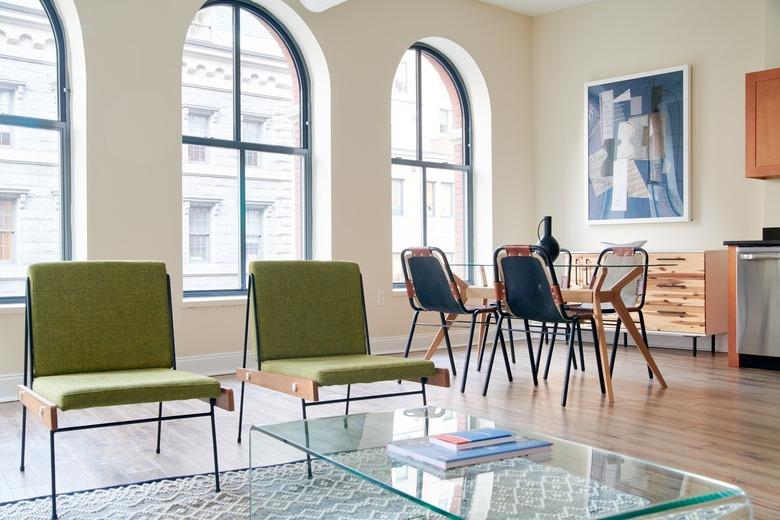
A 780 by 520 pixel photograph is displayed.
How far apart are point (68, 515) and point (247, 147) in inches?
146

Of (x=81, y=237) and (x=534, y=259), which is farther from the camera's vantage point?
(x=81, y=237)

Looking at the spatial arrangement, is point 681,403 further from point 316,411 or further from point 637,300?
point 316,411

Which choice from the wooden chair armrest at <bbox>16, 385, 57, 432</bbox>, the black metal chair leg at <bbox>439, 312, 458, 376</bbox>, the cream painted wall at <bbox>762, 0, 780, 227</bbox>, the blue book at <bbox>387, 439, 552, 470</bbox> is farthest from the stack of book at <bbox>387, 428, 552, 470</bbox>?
the cream painted wall at <bbox>762, 0, 780, 227</bbox>

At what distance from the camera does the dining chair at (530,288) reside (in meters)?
4.23

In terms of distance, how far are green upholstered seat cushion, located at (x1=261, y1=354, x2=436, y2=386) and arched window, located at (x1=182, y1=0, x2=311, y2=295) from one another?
266 centimetres

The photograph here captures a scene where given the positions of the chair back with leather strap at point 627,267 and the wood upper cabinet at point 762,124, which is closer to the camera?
the chair back with leather strap at point 627,267

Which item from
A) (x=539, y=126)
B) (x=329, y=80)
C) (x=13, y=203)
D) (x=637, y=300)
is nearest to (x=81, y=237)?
(x=13, y=203)

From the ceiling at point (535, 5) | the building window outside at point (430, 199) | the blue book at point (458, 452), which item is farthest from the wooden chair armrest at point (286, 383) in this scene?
the ceiling at point (535, 5)

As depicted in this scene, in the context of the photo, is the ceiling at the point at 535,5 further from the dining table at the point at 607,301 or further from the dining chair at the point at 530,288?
the dining chair at the point at 530,288

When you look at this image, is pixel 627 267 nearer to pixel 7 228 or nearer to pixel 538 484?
pixel 538 484

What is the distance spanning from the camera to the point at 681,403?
4.27 meters

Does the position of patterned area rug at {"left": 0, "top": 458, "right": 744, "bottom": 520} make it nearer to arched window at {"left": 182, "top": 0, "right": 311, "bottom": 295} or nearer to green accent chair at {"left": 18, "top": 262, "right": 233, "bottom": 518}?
green accent chair at {"left": 18, "top": 262, "right": 233, "bottom": 518}

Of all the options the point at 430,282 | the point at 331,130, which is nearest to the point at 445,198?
the point at 331,130

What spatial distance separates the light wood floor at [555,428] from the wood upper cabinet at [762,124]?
1.59m
